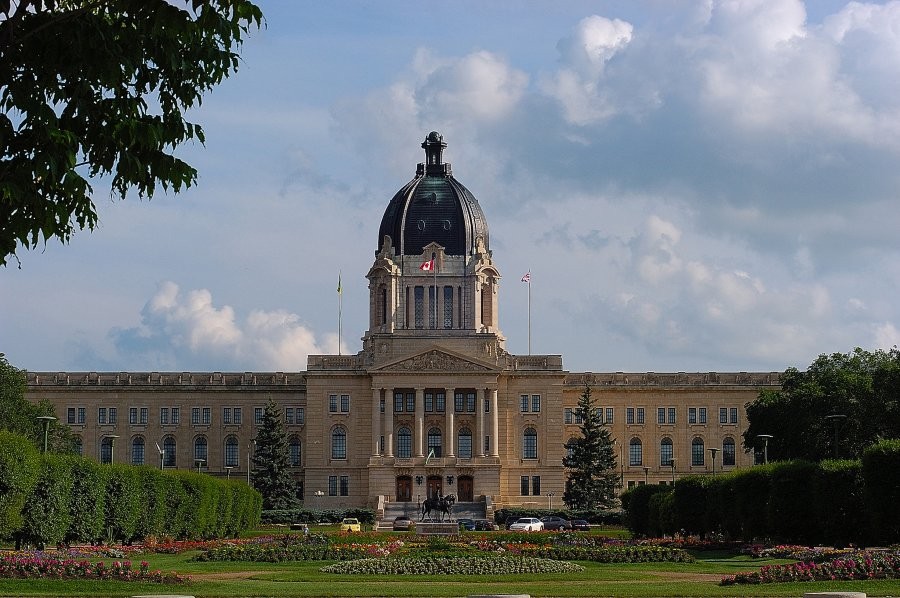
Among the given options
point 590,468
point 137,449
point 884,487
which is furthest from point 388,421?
point 884,487

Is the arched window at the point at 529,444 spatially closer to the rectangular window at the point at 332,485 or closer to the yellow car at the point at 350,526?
the rectangular window at the point at 332,485

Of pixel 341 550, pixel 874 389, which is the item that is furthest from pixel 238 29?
pixel 874 389

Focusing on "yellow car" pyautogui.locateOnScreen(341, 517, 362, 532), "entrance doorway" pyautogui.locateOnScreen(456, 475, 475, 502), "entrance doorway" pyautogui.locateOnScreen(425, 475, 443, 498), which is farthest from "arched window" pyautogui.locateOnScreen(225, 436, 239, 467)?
"yellow car" pyautogui.locateOnScreen(341, 517, 362, 532)

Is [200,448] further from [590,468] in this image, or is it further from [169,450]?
[590,468]

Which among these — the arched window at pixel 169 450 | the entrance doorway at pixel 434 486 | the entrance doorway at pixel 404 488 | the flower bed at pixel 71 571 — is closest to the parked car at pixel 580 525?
the entrance doorway at pixel 434 486

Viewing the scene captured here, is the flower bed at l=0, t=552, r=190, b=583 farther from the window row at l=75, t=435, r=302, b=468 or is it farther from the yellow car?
the window row at l=75, t=435, r=302, b=468

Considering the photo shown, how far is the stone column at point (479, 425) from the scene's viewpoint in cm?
12850

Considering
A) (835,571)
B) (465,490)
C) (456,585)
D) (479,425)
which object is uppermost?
(479,425)

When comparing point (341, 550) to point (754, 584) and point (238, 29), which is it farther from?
point (238, 29)

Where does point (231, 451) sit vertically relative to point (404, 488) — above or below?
above

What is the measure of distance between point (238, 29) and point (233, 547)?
44004 mm

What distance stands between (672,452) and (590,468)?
62.1ft

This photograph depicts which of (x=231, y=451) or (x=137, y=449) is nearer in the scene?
(x=137, y=449)

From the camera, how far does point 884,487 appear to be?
52969 millimetres
